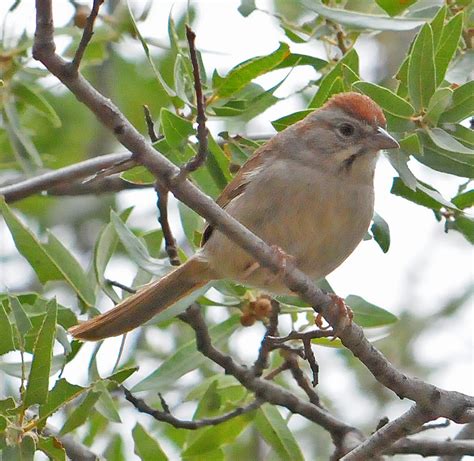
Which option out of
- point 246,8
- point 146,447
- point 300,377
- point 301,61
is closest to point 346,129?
point 301,61

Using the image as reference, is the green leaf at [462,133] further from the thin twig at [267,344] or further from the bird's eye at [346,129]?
the thin twig at [267,344]

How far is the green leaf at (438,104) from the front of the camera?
407 centimetres

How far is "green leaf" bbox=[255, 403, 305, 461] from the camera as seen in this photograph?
4980 mm

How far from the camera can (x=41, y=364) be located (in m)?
3.66

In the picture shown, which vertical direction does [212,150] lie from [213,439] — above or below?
above

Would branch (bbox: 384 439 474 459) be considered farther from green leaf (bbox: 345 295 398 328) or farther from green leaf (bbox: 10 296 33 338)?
green leaf (bbox: 10 296 33 338)

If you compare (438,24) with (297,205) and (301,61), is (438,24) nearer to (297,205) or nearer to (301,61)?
(301,61)

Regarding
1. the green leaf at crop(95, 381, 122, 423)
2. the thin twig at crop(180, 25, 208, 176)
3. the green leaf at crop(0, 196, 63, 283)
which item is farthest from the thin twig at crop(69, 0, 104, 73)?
the green leaf at crop(95, 381, 122, 423)

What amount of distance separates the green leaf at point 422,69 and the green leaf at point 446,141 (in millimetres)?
116

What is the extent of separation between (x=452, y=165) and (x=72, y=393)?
1.66 meters

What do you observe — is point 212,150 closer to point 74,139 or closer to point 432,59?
point 432,59

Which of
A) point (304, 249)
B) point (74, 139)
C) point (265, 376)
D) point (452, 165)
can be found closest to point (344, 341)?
point (304, 249)

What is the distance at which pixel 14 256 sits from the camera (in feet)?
26.8

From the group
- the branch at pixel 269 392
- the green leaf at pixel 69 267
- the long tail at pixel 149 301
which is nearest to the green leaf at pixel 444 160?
the long tail at pixel 149 301
